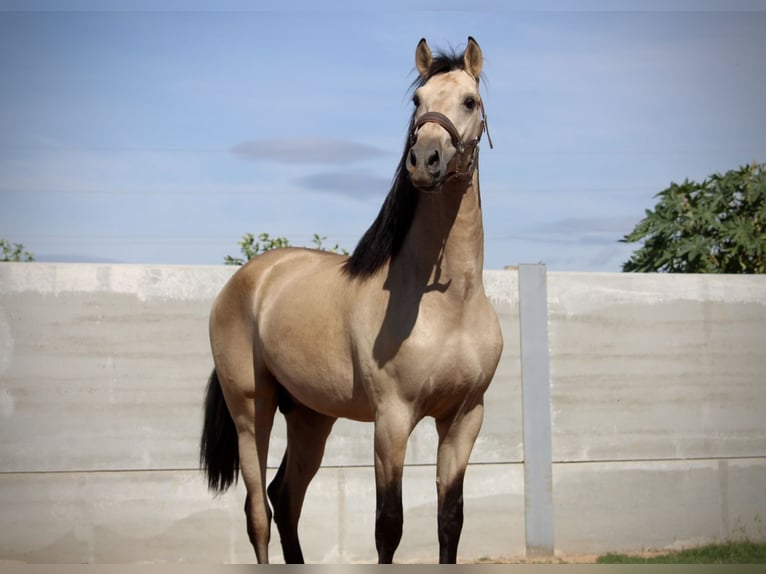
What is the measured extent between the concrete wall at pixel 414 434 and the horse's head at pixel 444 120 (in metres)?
3.13

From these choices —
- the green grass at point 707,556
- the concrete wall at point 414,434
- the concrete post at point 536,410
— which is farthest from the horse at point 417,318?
the green grass at point 707,556

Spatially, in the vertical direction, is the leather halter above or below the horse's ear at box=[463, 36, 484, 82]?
below

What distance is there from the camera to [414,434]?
6191mm

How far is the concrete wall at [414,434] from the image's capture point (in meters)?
5.87

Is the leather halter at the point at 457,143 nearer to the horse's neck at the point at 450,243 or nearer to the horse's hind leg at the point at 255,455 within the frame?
the horse's neck at the point at 450,243

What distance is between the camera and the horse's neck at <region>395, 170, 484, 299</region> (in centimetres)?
341

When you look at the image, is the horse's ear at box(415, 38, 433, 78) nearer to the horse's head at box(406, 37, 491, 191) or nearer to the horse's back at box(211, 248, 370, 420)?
the horse's head at box(406, 37, 491, 191)

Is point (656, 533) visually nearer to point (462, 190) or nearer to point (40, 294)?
point (462, 190)

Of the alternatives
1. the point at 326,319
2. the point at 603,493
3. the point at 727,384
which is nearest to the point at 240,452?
the point at 326,319

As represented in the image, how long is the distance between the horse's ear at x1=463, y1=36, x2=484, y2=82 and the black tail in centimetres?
222

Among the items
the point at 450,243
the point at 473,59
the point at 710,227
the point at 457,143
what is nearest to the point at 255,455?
the point at 450,243

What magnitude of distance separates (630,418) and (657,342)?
2.01 ft

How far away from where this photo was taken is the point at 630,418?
21.9ft

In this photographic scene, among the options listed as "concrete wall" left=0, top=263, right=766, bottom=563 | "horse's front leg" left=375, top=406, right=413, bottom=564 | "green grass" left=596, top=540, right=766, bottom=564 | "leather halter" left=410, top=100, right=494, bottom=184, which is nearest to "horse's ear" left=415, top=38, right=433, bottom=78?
"leather halter" left=410, top=100, right=494, bottom=184
